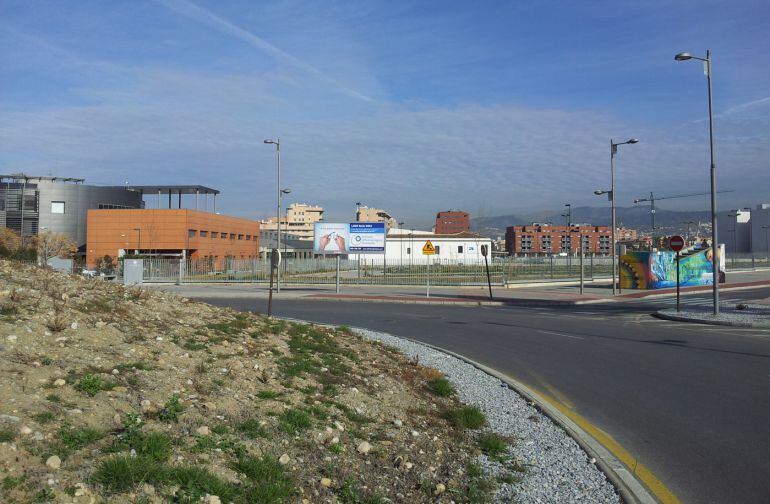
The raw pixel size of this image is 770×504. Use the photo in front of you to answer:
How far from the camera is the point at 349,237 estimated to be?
39.3 m

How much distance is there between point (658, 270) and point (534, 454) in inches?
1496

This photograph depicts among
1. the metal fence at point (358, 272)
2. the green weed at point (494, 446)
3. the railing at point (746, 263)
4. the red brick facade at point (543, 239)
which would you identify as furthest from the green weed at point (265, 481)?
the red brick facade at point (543, 239)

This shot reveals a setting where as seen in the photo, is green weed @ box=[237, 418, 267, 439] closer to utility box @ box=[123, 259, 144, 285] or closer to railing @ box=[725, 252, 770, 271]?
utility box @ box=[123, 259, 144, 285]

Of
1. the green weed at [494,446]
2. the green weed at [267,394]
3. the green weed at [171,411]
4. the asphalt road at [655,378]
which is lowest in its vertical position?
the asphalt road at [655,378]

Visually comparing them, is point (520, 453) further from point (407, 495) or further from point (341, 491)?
point (341, 491)

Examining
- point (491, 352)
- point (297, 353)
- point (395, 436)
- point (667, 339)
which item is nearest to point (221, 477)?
point (395, 436)

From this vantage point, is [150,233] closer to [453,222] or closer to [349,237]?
[349,237]

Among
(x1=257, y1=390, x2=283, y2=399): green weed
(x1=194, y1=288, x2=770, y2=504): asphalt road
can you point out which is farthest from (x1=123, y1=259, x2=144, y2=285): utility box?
(x1=257, y1=390, x2=283, y2=399): green weed

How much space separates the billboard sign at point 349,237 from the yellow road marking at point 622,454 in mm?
30839

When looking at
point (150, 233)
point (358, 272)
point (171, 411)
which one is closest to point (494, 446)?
point (171, 411)

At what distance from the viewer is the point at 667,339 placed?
15555 millimetres

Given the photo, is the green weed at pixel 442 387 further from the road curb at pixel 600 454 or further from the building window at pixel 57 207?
the building window at pixel 57 207

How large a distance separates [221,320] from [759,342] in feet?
41.2

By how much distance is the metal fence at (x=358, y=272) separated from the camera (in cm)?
4200
